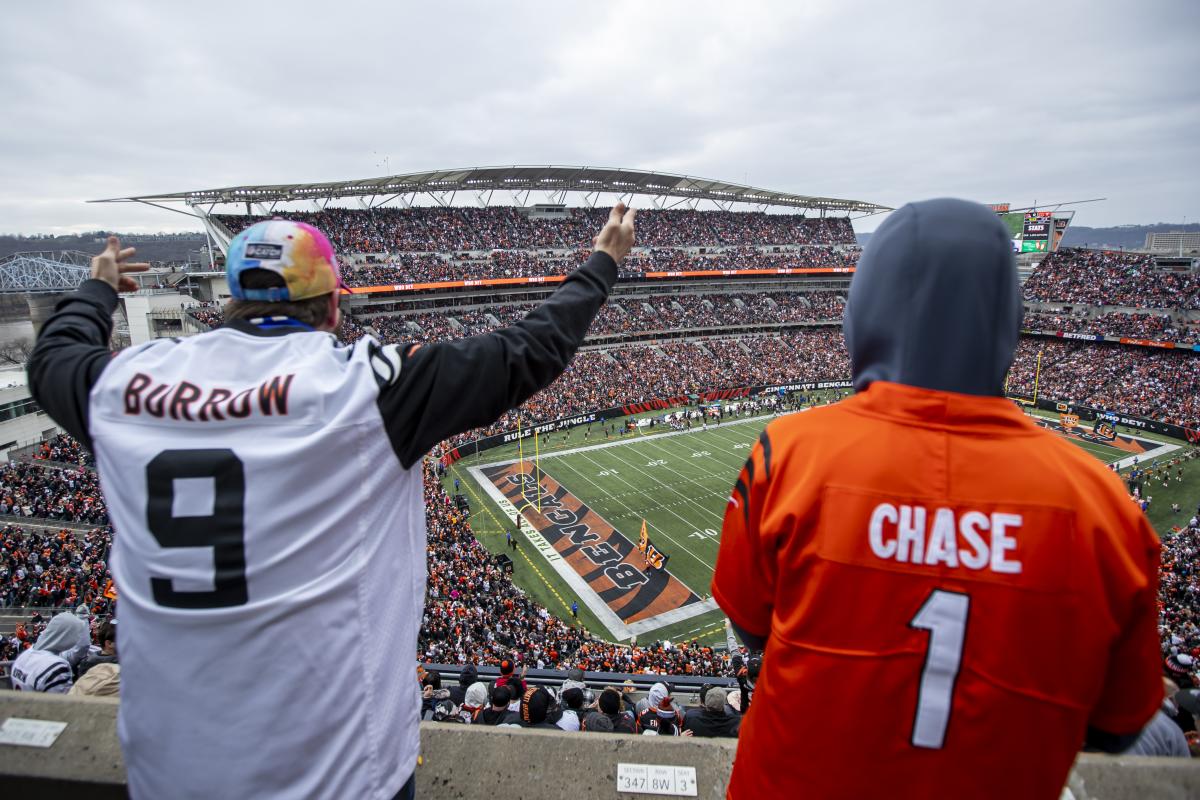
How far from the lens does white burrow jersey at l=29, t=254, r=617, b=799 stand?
1402 mm

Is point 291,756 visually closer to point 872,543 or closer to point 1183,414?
point 872,543

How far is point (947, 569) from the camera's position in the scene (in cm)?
121

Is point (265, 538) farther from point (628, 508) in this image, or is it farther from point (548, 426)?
point (548, 426)

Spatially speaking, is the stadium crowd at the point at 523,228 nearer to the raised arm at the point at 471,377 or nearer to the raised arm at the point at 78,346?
the raised arm at the point at 78,346

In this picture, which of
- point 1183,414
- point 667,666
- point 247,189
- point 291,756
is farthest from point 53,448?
point 1183,414

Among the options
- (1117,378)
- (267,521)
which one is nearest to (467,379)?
(267,521)

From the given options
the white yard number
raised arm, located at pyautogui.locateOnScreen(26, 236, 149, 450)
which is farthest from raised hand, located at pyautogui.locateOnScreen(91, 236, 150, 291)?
the white yard number

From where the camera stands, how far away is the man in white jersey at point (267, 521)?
4.60 ft

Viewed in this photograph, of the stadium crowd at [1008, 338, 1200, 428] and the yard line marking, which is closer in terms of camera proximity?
the yard line marking

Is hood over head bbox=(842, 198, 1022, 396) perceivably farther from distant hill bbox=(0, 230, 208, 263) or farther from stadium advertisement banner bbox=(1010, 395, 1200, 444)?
distant hill bbox=(0, 230, 208, 263)

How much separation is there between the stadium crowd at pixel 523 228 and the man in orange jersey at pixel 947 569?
154 ft

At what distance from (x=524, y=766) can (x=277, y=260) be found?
198 cm

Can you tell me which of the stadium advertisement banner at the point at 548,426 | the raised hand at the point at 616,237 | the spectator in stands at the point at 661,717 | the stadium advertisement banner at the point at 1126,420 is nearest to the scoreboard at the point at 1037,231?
the stadium advertisement banner at the point at 1126,420

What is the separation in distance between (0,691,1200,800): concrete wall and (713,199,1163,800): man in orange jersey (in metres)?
1.19
